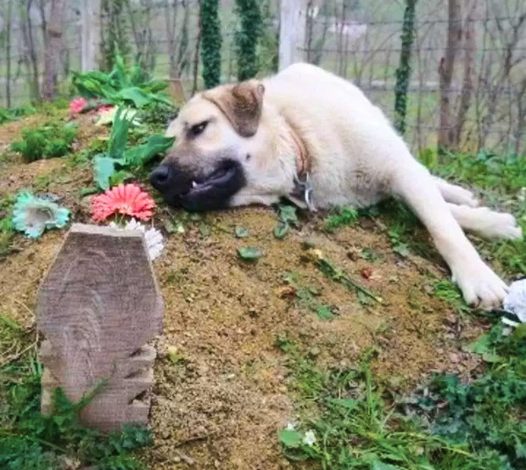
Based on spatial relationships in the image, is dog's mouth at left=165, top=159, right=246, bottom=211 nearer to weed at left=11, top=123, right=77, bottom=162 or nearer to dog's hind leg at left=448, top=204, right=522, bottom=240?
weed at left=11, top=123, right=77, bottom=162

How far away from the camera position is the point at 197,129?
12.1ft

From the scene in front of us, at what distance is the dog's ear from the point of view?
12.3ft

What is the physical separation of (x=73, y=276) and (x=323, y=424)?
2.97 feet

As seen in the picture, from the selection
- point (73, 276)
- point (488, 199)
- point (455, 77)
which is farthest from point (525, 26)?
point (73, 276)

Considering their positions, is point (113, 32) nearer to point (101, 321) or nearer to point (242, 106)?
point (242, 106)

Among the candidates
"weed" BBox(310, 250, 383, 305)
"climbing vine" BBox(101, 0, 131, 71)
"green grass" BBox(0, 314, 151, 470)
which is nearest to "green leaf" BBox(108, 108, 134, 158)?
"weed" BBox(310, 250, 383, 305)

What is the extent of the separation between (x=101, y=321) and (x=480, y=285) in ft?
5.56

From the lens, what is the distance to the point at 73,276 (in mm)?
2205

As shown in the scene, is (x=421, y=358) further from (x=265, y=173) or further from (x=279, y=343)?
(x=265, y=173)

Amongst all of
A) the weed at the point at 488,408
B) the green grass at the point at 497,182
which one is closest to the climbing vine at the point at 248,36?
the green grass at the point at 497,182

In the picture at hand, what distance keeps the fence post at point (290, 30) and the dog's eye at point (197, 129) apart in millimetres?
3254

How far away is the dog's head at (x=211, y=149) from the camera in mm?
3500

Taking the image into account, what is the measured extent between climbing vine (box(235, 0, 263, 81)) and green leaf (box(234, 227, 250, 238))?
4.00 meters

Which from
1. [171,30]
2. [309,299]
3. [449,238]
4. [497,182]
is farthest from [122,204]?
[171,30]
